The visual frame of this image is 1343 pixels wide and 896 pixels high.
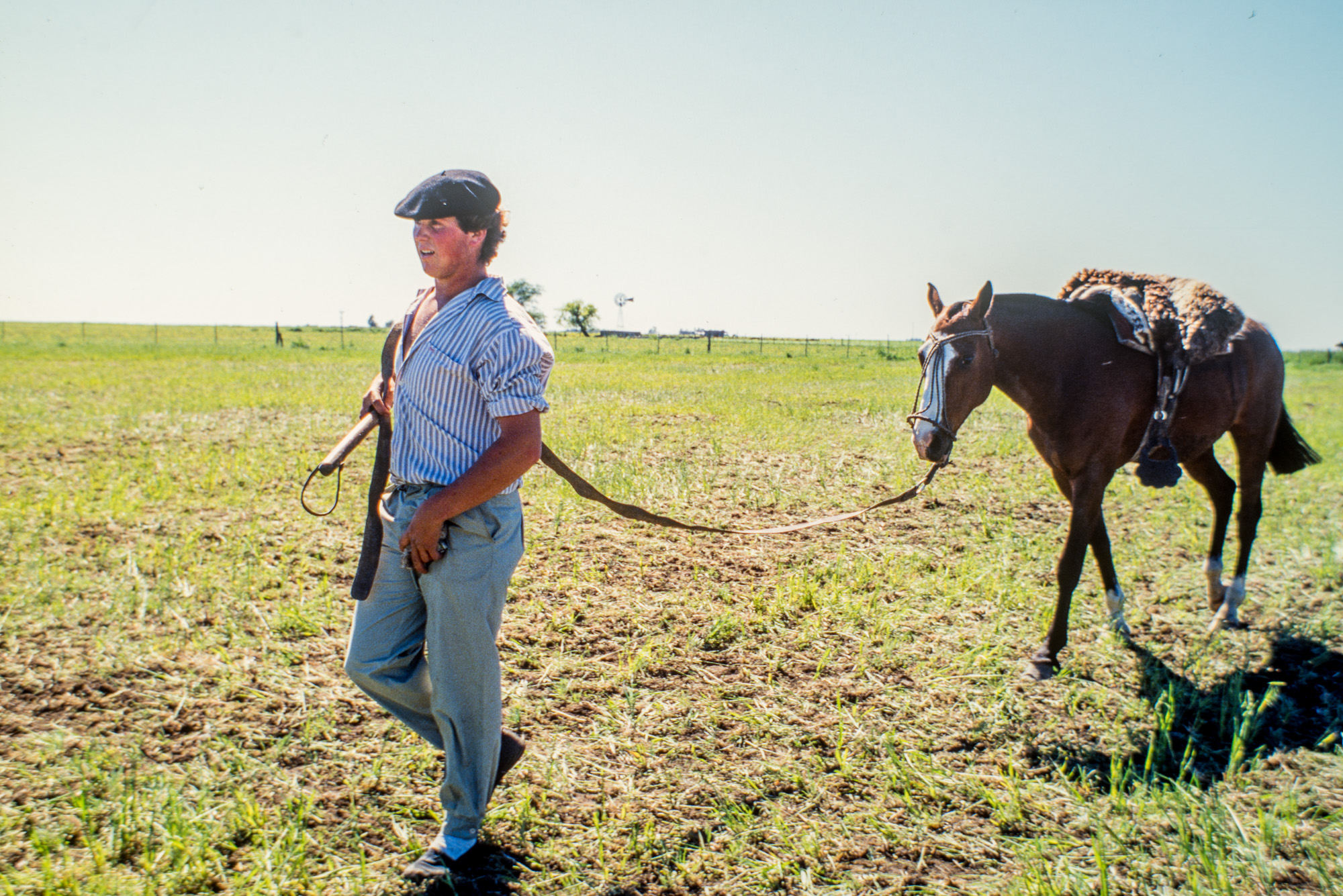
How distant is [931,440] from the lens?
3652mm

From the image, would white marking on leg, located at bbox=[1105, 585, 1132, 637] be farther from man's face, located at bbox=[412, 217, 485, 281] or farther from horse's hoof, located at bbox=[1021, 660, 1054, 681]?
man's face, located at bbox=[412, 217, 485, 281]

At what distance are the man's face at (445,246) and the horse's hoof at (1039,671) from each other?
3.45 meters

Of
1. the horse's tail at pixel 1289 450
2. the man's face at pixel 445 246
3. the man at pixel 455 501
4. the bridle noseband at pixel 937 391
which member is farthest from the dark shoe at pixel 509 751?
the horse's tail at pixel 1289 450

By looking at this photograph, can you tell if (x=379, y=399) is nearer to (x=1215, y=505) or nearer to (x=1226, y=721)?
(x=1226, y=721)

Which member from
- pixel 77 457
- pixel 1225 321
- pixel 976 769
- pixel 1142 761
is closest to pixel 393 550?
pixel 976 769

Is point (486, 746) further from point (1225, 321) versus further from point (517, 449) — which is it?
point (1225, 321)

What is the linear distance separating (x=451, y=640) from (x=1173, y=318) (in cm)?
428

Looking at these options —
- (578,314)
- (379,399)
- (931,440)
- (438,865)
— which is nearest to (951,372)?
(931,440)

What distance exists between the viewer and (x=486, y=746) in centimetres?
237

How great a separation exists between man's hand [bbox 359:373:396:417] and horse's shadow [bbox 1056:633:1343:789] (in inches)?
120

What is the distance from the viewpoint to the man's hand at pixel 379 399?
2.59 m

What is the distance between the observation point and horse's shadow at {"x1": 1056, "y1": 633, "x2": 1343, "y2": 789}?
303 centimetres

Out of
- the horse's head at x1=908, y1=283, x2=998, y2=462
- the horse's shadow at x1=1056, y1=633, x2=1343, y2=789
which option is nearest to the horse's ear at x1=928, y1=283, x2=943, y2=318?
the horse's head at x1=908, y1=283, x2=998, y2=462

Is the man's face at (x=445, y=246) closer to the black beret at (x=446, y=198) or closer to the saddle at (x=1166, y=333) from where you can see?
the black beret at (x=446, y=198)
